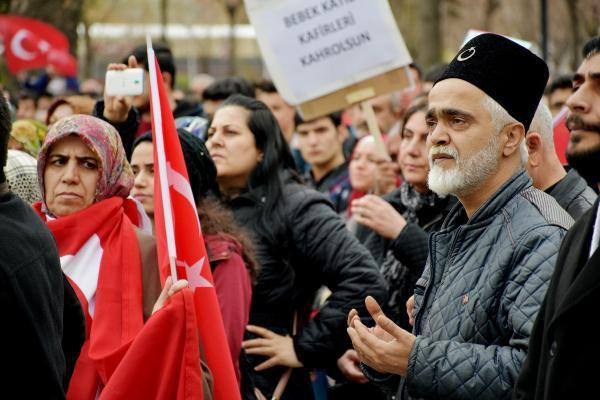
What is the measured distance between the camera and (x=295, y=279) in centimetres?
549

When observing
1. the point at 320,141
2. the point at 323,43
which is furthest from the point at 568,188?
the point at 320,141

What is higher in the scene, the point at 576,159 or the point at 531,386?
the point at 576,159

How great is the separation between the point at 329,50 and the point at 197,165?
4.90ft

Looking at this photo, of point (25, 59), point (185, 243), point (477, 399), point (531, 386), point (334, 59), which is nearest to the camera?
point (531, 386)

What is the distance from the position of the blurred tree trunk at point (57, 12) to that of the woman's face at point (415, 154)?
13288mm

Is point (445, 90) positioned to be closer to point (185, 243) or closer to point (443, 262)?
point (443, 262)

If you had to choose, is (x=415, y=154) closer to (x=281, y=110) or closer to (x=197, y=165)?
(x=197, y=165)

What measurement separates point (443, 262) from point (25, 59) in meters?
11.4

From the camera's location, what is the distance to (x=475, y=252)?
349 cm

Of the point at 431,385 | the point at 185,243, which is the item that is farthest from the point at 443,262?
the point at 185,243

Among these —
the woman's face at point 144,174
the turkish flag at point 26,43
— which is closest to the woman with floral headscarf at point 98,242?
the woman's face at point 144,174

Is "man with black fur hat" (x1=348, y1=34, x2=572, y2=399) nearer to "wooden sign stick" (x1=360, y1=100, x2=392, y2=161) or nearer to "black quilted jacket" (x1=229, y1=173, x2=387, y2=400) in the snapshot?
"black quilted jacket" (x1=229, y1=173, x2=387, y2=400)

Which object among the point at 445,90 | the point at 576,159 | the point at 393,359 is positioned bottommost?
the point at 393,359

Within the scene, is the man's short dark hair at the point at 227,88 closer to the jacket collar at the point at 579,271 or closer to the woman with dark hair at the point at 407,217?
the woman with dark hair at the point at 407,217
